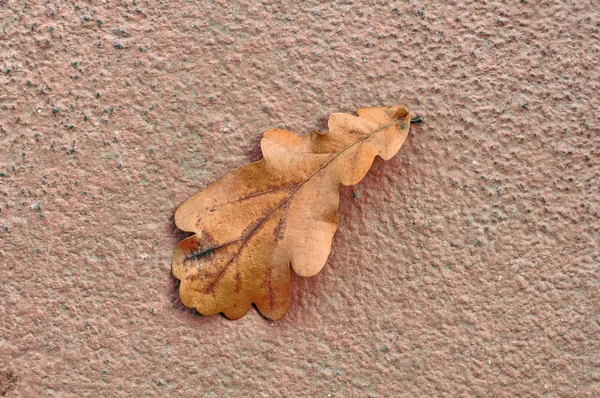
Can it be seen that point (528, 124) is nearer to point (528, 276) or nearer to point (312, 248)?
point (528, 276)

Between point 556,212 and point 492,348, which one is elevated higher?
point 556,212

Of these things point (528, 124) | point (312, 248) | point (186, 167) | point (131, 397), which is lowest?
point (131, 397)

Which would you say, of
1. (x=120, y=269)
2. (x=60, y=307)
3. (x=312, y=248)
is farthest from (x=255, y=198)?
(x=60, y=307)
